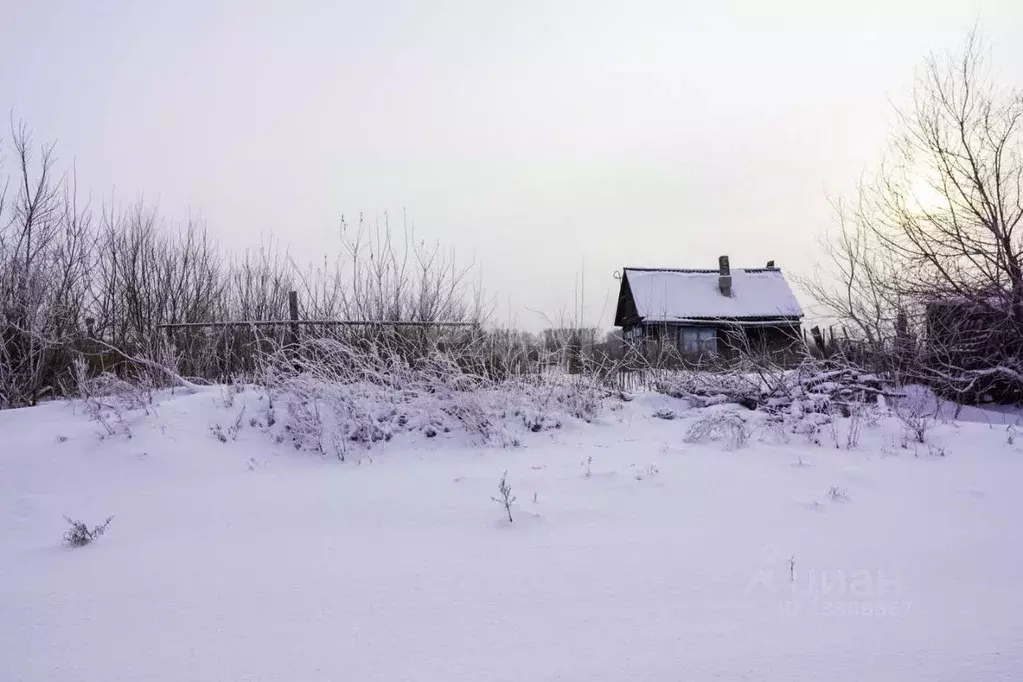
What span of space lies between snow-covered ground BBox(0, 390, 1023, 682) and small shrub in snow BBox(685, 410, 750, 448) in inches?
10.0

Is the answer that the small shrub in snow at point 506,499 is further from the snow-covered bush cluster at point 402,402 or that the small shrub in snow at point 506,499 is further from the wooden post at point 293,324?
the wooden post at point 293,324

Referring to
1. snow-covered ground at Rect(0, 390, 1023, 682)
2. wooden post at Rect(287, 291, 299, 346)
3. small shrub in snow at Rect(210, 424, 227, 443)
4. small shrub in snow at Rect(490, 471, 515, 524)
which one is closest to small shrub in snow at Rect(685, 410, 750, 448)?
snow-covered ground at Rect(0, 390, 1023, 682)

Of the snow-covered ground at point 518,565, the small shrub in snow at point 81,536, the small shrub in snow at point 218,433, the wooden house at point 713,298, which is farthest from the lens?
the wooden house at point 713,298

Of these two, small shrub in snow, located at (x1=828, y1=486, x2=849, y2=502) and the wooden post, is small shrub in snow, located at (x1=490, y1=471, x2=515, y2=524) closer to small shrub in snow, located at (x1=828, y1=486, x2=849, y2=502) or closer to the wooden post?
small shrub in snow, located at (x1=828, y1=486, x2=849, y2=502)

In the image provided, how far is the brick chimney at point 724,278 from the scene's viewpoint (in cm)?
2236

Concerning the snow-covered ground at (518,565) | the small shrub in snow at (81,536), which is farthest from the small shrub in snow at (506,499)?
A: the small shrub in snow at (81,536)

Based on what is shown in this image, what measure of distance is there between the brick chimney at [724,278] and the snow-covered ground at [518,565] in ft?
60.7

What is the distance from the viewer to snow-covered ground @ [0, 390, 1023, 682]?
1.92 m

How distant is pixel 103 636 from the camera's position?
6.91 ft

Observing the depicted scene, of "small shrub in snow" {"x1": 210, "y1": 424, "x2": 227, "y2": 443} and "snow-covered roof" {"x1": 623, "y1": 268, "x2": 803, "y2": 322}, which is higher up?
"snow-covered roof" {"x1": 623, "y1": 268, "x2": 803, "y2": 322}

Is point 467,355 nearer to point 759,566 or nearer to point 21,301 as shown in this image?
point 759,566

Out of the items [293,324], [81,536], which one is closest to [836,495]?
[81,536]

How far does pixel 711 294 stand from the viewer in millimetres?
22281

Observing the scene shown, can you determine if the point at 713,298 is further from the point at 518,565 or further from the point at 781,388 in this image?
the point at 518,565
